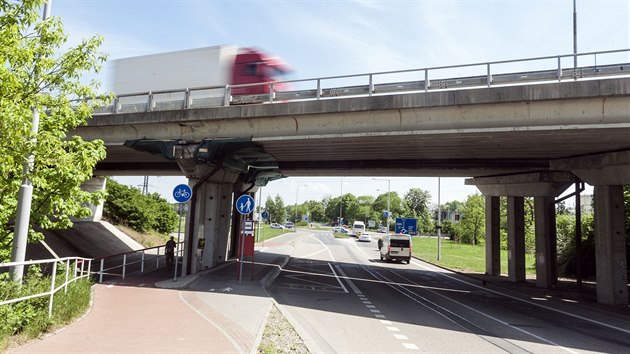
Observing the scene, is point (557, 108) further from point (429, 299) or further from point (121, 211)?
point (121, 211)

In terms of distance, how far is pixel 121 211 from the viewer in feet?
119

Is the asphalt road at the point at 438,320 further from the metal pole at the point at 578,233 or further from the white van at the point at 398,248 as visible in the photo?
the white van at the point at 398,248

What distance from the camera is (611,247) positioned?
15672mm

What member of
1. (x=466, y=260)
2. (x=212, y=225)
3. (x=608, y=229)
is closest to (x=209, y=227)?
(x=212, y=225)

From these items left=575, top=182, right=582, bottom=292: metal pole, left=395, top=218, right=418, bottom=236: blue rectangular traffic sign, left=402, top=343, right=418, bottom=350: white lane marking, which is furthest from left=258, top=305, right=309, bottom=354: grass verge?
left=395, top=218, right=418, bottom=236: blue rectangular traffic sign

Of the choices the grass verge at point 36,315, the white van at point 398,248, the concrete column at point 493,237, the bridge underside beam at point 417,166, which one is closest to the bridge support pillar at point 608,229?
the bridge underside beam at point 417,166

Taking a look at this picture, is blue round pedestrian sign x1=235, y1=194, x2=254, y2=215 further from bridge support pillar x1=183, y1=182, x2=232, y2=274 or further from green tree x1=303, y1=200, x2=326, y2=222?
green tree x1=303, y1=200, x2=326, y2=222

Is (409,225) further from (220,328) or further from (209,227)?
(220,328)

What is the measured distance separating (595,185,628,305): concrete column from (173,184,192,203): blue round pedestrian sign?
15242mm

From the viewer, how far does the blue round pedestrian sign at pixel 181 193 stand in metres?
14.5

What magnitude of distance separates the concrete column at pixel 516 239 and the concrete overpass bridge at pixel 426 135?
3.8 inches

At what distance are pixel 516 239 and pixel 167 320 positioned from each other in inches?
790

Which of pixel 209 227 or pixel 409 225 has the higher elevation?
pixel 409 225

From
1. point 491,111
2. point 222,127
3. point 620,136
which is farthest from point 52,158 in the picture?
point 620,136
